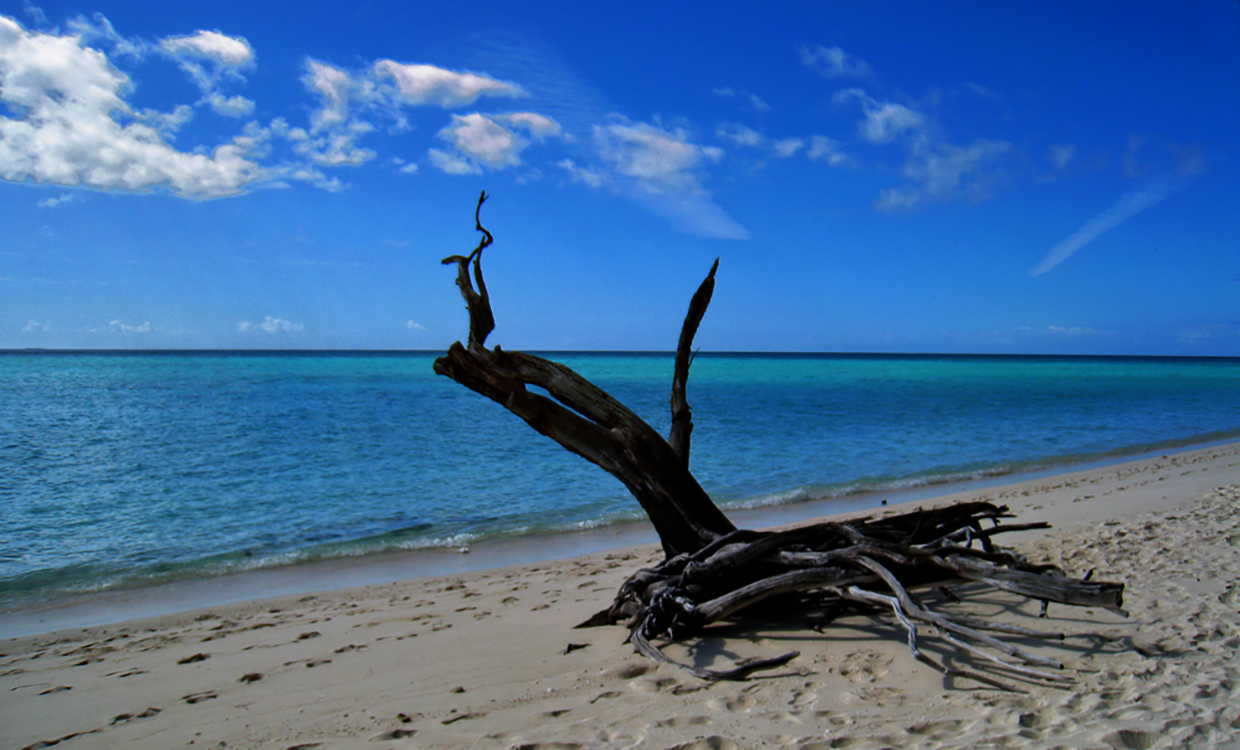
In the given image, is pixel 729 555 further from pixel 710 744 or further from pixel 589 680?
pixel 710 744

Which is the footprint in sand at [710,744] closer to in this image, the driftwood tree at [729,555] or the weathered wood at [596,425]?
the driftwood tree at [729,555]

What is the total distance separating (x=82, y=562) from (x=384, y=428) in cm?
1623

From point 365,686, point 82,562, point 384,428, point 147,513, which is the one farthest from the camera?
point 384,428

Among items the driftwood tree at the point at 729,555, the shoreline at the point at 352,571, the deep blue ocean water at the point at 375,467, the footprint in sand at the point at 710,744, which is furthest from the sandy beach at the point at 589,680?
the deep blue ocean water at the point at 375,467

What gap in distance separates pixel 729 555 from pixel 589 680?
4.21 feet

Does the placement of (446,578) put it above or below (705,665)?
below

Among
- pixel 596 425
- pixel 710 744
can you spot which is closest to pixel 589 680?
pixel 710 744

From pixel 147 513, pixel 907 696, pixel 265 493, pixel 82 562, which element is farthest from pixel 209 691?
pixel 265 493

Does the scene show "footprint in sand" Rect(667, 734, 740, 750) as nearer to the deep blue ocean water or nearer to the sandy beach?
the sandy beach

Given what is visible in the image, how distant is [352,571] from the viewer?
8.85m

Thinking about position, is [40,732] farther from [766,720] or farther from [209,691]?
[766,720]

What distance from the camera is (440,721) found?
3832mm

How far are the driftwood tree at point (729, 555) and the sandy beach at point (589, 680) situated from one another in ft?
0.68

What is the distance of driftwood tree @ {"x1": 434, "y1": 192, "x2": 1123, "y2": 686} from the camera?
4285mm
